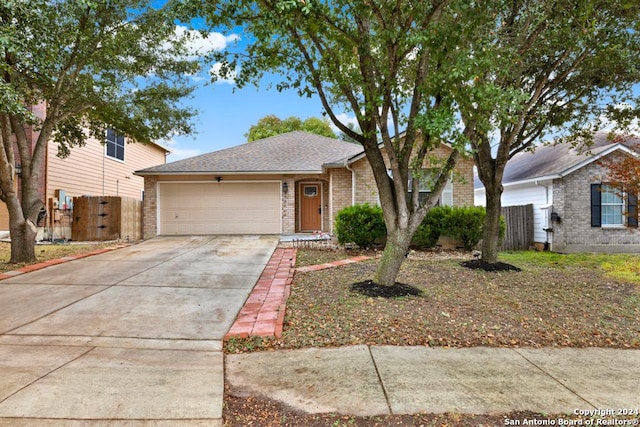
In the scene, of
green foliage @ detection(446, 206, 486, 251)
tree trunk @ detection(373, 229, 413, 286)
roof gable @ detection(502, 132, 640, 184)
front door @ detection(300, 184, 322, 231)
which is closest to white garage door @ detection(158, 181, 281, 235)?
front door @ detection(300, 184, 322, 231)

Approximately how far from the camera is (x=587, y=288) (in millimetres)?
6211

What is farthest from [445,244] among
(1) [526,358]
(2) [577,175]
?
(1) [526,358]

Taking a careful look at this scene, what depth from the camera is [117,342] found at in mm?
3775

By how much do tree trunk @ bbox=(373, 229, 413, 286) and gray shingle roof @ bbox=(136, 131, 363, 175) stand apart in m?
8.10

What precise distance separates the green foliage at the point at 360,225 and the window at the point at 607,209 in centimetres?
762

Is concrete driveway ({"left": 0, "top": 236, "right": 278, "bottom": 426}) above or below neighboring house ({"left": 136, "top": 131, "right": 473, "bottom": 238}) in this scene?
below

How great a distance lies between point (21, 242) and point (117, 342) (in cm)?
606

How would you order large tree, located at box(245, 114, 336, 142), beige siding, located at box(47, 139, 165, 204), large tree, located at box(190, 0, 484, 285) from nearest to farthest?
1. large tree, located at box(190, 0, 484, 285)
2. beige siding, located at box(47, 139, 165, 204)
3. large tree, located at box(245, 114, 336, 142)

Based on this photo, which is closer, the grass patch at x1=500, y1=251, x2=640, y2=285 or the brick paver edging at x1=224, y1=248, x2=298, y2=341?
the brick paver edging at x1=224, y1=248, x2=298, y2=341

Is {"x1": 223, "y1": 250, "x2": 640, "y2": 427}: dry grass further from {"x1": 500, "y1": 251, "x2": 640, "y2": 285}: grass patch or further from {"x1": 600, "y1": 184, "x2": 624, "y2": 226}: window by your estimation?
{"x1": 600, "y1": 184, "x2": 624, "y2": 226}: window

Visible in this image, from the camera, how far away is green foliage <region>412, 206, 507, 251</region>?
1013 cm

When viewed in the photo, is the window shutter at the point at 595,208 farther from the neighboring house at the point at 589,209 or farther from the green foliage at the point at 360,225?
the green foliage at the point at 360,225

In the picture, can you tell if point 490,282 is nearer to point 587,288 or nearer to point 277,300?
point 587,288

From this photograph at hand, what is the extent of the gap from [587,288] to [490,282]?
162cm
